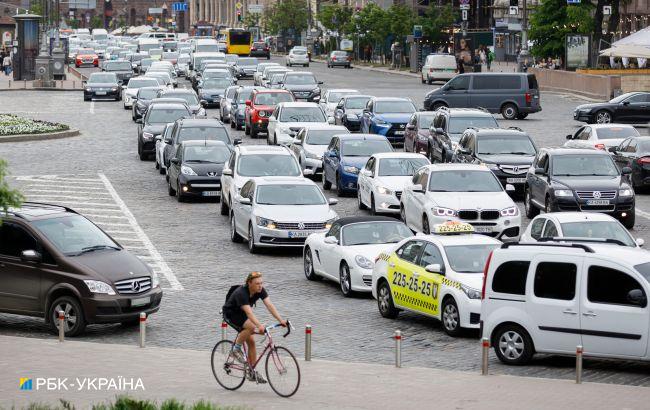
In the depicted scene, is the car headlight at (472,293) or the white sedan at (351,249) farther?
the white sedan at (351,249)

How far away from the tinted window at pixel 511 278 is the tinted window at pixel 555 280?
0.18 meters

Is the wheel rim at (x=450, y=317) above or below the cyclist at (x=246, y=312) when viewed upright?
below

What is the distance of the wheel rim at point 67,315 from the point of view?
65.0ft

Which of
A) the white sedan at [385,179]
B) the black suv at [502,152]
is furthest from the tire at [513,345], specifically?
the black suv at [502,152]

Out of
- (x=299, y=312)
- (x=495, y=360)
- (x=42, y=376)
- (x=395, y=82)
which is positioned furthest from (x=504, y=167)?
(x=395, y=82)

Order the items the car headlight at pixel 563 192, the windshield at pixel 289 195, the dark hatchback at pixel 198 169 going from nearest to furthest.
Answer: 1. the windshield at pixel 289 195
2. the car headlight at pixel 563 192
3. the dark hatchback at pixel 198 169

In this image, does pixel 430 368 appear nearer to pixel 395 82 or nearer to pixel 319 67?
pixel 395 82

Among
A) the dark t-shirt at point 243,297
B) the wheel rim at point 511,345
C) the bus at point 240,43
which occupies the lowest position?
the wheel rim at point 511,345

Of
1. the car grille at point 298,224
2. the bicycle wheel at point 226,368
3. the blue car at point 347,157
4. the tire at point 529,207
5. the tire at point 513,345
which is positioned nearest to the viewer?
the bicycle wheel at point 226,368

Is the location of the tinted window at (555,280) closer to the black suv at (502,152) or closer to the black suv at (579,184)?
the black suv at (579,184)

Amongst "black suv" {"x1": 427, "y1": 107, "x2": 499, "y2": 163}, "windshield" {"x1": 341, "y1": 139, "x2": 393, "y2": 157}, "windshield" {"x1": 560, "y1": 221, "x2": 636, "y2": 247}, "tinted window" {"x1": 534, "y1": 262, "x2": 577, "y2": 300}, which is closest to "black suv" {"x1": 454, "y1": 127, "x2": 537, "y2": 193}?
"windshield" {"x1": 341, "y1": 139, "x2": 393, "y2": 157}

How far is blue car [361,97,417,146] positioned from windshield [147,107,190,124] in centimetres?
593

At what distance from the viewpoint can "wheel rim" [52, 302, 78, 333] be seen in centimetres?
1980

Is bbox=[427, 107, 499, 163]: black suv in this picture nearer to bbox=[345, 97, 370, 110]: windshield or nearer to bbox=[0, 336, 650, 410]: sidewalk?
bbox=[345, 97, 370, 110]: windshield
